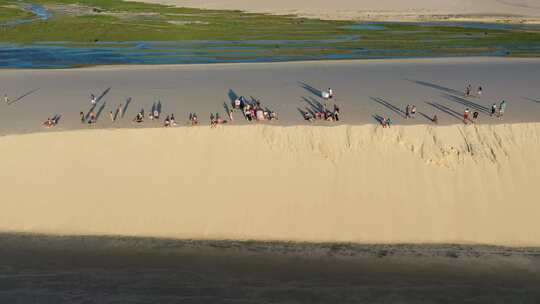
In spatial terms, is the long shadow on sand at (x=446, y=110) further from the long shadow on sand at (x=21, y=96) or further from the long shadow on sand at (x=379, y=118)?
the long shadow on sand at (x=21, y=96)

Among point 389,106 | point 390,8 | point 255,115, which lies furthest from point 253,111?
point 390,8

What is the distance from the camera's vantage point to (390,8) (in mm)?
101312

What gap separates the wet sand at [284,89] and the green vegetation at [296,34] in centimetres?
Answer: 819

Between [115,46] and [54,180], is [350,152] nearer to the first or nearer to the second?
[54,180]

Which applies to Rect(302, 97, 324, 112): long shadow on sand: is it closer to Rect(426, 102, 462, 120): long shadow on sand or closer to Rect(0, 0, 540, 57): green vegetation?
Rect(426, 102, 462, 120): long shadow on sand

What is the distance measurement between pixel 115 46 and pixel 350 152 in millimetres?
35968

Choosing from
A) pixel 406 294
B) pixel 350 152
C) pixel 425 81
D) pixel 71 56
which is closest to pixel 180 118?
pixel 350 152

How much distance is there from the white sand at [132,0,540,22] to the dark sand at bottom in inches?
2884

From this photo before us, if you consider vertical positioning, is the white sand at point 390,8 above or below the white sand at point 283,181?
above

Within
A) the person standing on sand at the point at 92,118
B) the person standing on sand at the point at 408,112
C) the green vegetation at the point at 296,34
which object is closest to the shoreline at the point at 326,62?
the green vegetation at the point at 296,34

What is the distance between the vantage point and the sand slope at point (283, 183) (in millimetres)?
17250

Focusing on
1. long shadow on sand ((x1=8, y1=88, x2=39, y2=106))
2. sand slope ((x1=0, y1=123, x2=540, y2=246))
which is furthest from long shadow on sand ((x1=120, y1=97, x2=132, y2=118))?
long shadow on sand ((x1=8, y1=88, x2=39, y2=106))

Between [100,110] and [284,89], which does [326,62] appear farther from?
[100,110]

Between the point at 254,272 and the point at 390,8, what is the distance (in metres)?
94.4
